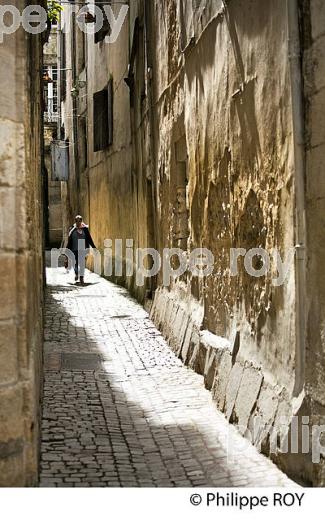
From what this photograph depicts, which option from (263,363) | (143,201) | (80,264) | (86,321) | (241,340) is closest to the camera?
(263,363)

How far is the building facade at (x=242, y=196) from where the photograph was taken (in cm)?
465

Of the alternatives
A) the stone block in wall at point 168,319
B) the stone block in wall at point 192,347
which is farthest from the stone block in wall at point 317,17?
the stone block in wall at point 168,319

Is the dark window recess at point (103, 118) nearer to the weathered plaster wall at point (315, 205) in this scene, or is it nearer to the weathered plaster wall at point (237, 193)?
Result: the weathered plaster wall at point (237, 193)

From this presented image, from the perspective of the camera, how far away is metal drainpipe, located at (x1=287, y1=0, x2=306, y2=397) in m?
4.67

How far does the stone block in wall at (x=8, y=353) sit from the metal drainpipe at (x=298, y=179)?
5.56ft

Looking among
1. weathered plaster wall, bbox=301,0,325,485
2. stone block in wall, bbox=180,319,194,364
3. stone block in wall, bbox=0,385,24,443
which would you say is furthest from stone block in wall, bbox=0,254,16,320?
stone block in wall, bbox=180,319,194,364

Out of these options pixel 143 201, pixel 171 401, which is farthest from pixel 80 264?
pixel 171 401

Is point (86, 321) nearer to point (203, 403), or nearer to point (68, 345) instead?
point (68, 345)

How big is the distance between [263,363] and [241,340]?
680 millimetres

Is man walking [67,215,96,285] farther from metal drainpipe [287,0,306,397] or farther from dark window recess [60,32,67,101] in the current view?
dark window recess [60,32,67,101]

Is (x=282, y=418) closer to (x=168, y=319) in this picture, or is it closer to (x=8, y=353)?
(x=8, y=353)

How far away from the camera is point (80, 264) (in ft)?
54.7
